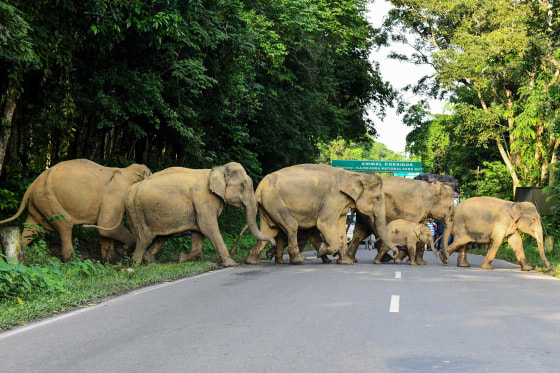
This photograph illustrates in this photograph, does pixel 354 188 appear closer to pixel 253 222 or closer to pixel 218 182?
pixel 253 222

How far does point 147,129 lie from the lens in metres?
23.1

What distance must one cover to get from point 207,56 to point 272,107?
926 centimetres

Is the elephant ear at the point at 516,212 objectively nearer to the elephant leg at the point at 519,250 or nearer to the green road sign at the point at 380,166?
the elephant leg at the point at 519,250

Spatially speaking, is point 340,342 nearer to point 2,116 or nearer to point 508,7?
point 2,116

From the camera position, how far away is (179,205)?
16.4 meters

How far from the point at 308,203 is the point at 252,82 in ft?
35.8

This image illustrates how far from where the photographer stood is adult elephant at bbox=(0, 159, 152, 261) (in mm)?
16312

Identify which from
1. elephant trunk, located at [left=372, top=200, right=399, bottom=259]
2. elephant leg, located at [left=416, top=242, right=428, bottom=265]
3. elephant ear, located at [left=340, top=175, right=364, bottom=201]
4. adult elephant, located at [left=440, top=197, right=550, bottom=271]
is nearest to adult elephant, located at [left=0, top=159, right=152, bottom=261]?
elephant ear, located at [left=340, top=175, right=364, bottom=201]

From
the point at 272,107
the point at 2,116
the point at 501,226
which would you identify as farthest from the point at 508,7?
the point at 2,116

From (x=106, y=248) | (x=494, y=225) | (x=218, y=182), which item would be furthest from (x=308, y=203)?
(x=494, y=225)

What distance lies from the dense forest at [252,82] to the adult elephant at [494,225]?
671cm

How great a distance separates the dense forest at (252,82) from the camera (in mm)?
16594

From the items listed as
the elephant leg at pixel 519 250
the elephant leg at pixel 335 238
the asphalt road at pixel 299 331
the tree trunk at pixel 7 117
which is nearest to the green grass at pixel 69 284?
the asphalt road at pixel 299 331

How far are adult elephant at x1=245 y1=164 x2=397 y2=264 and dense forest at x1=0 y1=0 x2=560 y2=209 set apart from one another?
312 cm
